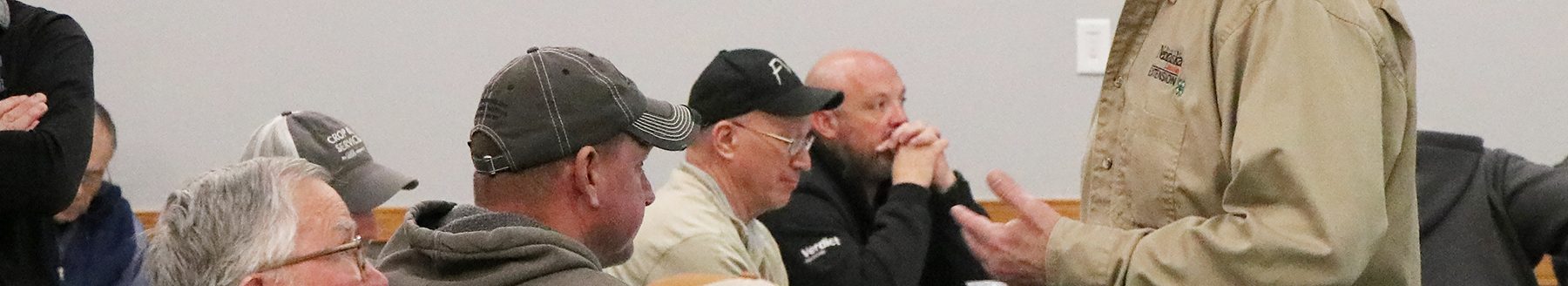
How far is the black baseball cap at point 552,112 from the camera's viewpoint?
1.85m

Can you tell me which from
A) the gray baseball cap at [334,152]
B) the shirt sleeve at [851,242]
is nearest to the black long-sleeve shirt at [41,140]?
the gray baseball cap at [334,152]

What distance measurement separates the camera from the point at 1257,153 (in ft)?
5.30

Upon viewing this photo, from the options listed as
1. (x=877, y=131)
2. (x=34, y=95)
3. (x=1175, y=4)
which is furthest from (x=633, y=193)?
(x=877, y=131)

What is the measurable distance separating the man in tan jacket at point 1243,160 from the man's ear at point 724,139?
1.19m

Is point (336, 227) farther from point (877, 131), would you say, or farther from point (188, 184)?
point (877, 131)

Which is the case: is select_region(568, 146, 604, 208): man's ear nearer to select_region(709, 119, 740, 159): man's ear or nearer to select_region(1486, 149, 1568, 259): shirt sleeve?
select_region(709, 119, 740, 159): man's ear

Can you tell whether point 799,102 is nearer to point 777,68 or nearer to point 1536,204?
point 777,68

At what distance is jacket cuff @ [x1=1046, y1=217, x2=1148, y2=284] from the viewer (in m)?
1.75

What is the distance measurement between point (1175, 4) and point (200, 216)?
104 cm

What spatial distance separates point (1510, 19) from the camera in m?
4.54

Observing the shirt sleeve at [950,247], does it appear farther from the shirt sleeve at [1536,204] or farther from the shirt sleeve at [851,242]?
the shirt sleeve at [1536,204]

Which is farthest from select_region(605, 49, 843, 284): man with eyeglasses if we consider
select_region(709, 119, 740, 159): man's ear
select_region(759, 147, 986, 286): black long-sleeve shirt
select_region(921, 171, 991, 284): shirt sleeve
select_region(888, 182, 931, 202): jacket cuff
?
select_region(921, 171, 991, 284): shirt sleeve

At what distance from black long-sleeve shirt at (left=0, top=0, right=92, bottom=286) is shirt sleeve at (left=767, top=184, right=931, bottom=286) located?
1286 mm

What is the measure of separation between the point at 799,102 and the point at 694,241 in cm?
53
